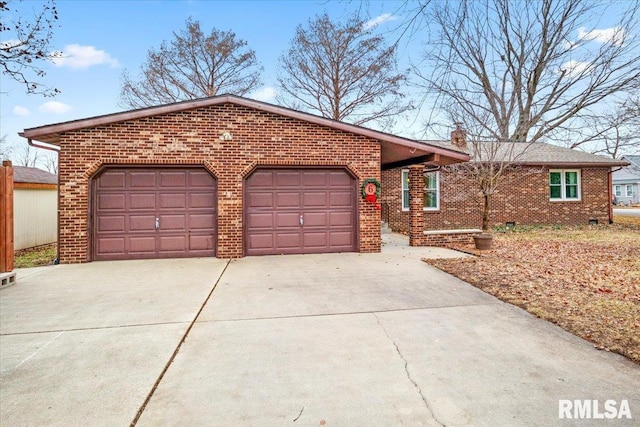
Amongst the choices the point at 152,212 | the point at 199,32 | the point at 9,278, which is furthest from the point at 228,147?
the point at 199,32

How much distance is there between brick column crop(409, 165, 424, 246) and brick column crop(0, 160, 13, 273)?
29.9ft

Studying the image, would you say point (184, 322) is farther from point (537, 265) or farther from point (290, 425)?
point (537, 265)

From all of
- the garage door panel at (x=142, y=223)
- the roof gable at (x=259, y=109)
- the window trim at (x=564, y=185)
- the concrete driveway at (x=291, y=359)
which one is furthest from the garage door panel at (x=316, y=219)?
the window trim at (x=564, y=185)

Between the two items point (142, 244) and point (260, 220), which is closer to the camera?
point (142, 244)

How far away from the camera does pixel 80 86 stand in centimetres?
1121

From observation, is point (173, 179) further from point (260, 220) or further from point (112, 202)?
point (260, 220)

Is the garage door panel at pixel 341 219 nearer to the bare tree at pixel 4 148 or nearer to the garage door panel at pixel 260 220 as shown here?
the garage door panel at pixel 260 220

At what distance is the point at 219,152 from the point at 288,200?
2.07 metres

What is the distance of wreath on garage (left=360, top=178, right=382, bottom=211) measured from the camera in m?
9.37

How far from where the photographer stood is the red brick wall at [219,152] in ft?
27.1

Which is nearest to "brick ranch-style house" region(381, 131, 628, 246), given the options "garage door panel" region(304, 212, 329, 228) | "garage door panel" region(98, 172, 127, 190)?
"garage door panel" region(304, 212, 329, 228)

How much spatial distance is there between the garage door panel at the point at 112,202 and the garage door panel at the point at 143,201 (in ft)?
0.59

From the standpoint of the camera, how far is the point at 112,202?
8.62m

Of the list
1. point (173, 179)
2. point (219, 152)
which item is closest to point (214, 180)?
point (219, 152)
